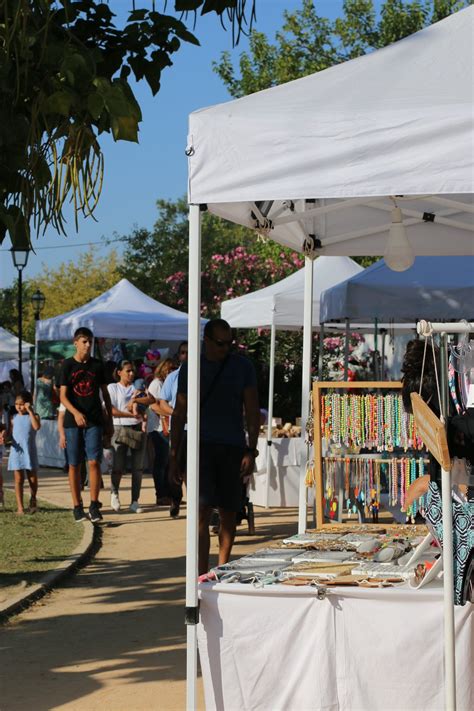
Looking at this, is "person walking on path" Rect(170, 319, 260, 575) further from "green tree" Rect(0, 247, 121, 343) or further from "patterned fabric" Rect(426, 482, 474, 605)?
"green tree" Rect(0, 247, 121, 343)

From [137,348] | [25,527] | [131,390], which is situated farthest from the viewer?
[137,348]

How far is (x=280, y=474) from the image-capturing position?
14.0 m

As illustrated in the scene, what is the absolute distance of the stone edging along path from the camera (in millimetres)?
7859

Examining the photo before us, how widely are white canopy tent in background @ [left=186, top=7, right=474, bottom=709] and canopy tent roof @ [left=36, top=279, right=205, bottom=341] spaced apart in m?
15.0

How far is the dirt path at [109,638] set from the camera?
5.75 metres

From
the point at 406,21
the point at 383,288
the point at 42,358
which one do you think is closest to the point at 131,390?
the point at 383,288

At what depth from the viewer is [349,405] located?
7391 mm

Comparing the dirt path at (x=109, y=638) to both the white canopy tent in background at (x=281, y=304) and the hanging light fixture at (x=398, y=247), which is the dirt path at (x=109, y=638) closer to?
the hanging light fixture at (x=398, y=247)

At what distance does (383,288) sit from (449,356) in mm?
6565

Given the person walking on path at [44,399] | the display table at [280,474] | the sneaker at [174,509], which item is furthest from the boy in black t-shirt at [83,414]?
the person walking on path at [44,399]

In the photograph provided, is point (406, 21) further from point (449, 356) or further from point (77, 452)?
point (449, 356)

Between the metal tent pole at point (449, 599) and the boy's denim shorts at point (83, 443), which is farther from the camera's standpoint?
the boy's denim shorts at point (83, 443)

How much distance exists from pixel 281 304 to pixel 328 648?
961 centimetres

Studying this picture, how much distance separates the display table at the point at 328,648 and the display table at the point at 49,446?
16017mm
